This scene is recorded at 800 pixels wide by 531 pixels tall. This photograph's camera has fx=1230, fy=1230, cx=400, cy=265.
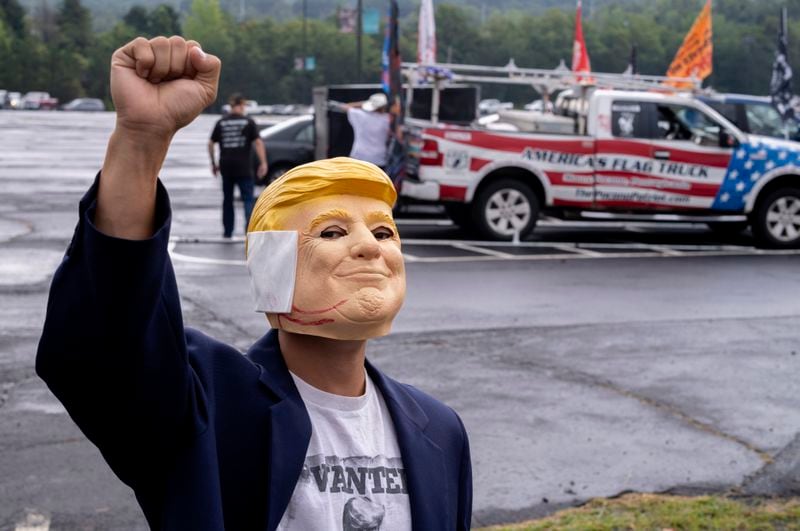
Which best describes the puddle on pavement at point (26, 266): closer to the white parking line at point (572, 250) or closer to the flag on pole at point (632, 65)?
the white parking line at point (572, 250)

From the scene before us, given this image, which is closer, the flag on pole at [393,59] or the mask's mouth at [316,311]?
the mask's mouth at [316,311]

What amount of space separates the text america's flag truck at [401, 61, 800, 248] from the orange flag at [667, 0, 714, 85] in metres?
4.47

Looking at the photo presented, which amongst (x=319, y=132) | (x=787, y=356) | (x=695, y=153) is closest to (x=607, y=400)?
(x=787, y=356)

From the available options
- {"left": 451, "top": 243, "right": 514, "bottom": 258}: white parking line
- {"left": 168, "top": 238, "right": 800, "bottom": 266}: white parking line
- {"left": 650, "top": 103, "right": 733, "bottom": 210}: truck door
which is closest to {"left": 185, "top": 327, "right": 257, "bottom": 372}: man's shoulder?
{"left": 168, "top": 238, "right": 800, "bottom": 266}: white parking line

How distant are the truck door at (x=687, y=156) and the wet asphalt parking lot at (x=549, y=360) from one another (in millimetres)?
719

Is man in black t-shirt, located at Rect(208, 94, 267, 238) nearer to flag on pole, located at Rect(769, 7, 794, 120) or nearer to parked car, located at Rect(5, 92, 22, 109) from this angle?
flag on pole, located at Rect(769, 7, 794, 120)

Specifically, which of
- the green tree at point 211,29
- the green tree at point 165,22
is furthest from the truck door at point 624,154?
the green tree at point 211,29

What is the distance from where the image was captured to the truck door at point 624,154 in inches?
594

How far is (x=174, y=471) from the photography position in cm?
203

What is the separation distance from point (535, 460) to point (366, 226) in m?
4.21

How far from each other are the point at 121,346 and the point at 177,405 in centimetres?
18

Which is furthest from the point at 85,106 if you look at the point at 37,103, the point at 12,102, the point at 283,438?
the point at 283,438

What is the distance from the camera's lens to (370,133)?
49.0 feet

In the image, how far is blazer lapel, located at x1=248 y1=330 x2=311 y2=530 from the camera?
2105 millimetres
